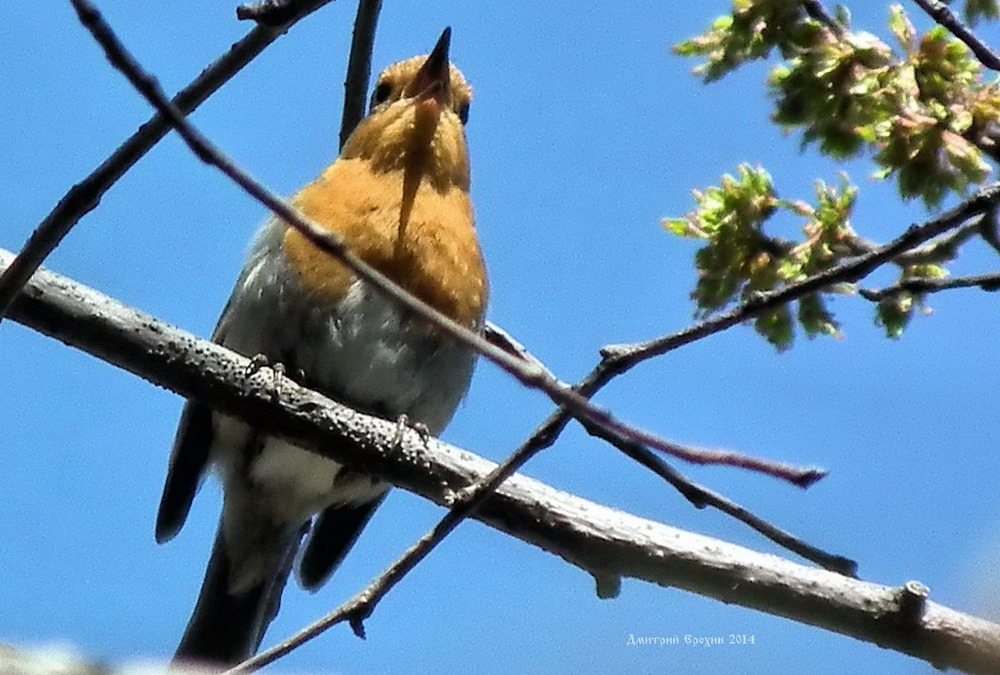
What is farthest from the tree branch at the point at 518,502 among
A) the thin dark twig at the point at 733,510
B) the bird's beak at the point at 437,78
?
the bird's beak at the point at 437,78

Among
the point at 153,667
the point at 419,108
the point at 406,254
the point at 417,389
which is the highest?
the point at 419,108

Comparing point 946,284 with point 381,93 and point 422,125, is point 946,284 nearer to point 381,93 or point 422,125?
point 422,125

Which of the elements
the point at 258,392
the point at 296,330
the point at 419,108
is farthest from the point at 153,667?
the point at 419,108

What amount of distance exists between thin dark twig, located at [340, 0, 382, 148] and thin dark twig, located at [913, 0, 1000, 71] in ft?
5.98

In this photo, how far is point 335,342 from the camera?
14.3 ft

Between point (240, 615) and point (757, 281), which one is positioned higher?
point (757, 281)

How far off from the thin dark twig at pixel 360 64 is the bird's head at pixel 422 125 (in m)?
0.15

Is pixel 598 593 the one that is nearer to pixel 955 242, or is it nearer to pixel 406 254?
pixel 955 242

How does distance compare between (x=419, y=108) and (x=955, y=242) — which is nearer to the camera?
(x=955, y=242)

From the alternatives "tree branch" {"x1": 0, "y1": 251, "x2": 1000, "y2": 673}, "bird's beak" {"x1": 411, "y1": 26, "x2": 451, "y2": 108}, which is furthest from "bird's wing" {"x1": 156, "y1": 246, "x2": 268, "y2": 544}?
"tree branch" {"x1": 0, "y1": 251, "x2": 1000, "y2": 673}

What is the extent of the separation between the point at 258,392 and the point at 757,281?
1.40 m

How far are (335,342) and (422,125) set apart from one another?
1203mm

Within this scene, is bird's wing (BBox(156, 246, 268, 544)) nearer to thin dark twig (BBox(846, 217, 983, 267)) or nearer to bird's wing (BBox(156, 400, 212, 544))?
bird's wing (BBox(156, 400, 212, 544))

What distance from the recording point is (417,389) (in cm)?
447
